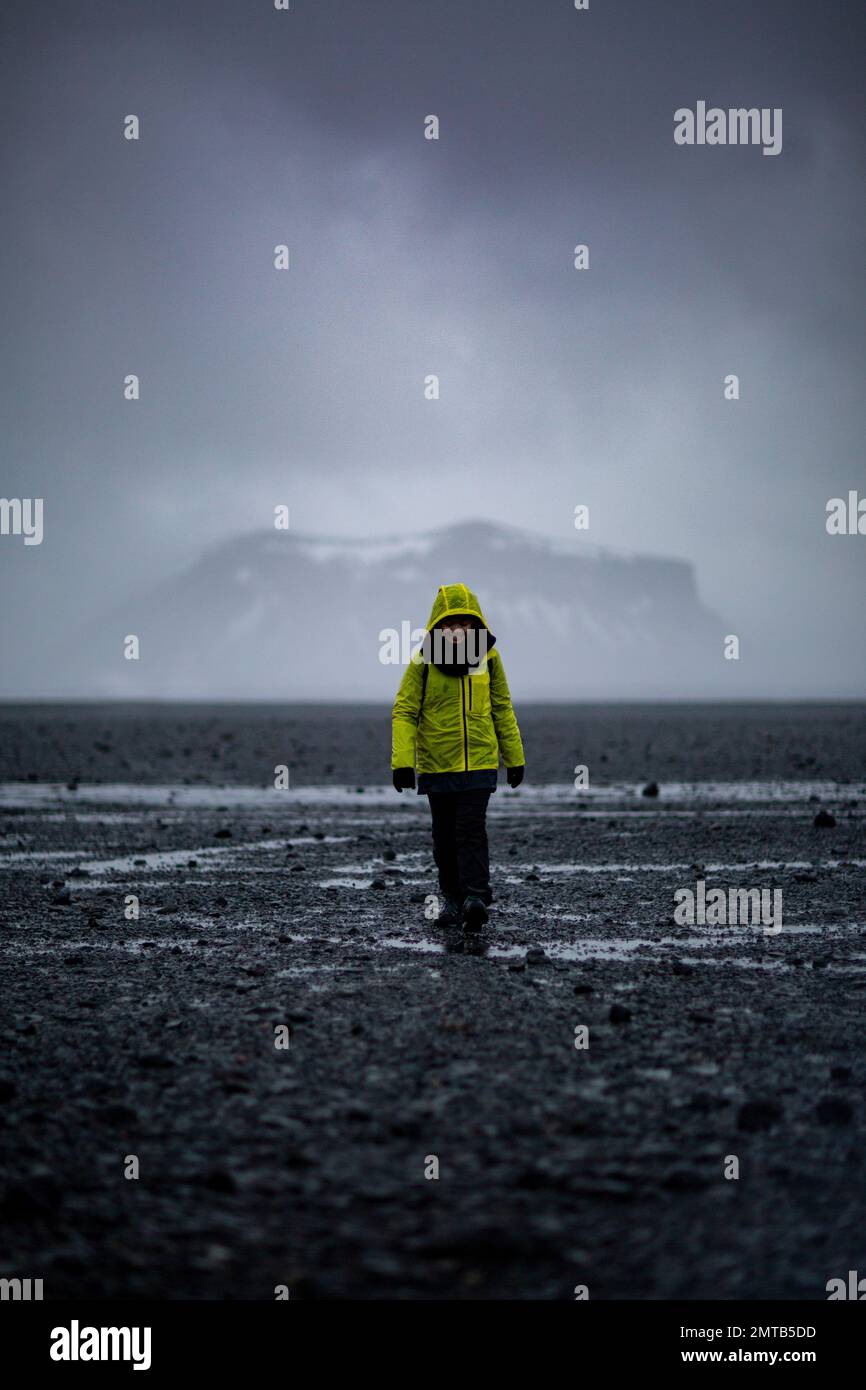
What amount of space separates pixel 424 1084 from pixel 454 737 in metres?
4.49

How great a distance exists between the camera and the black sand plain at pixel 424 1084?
12.9 feet

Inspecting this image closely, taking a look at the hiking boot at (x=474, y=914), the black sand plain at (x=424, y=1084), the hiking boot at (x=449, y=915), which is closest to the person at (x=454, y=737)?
the hiking boot at (x=449, y=915)

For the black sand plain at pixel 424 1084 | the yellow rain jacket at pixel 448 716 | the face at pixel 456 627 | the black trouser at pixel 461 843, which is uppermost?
the face at pixel 456 627

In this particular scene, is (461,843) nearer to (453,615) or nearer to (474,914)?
(474,914)

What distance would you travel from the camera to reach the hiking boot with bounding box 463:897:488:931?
9344 millimetres

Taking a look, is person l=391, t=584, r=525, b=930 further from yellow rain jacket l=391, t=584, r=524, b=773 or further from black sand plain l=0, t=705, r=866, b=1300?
black sand plain l=0, t=705, r=866, b=1300

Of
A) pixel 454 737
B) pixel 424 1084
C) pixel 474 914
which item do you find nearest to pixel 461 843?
pixel 474 914

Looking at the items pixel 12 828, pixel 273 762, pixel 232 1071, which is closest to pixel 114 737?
pixel 273 762

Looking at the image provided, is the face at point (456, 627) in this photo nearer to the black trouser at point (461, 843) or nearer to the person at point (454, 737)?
the person at point (454, 737)

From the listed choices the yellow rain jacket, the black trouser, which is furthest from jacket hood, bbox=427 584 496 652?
the black trouser

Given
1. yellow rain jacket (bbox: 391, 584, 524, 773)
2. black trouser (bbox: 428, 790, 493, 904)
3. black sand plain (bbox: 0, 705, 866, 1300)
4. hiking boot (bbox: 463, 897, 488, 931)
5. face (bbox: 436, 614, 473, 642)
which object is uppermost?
face (bbox: 436, 614, 473, 642)

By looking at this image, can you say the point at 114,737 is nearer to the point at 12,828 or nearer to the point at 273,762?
the point at 273,762

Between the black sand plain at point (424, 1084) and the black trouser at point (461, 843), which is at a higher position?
the black trouser at point (461, 843)

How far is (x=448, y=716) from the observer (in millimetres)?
9844
